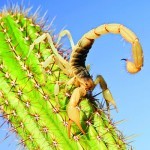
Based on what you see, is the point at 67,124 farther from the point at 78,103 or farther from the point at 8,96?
the point at 8,96

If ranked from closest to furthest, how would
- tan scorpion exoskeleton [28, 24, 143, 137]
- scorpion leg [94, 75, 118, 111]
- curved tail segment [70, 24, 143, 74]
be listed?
curved tail segment [70, 24, 143, 74], tan scorpion exoskeleton [28, 24, 143, 137], scorpion leg [94, 75, 118, 111]

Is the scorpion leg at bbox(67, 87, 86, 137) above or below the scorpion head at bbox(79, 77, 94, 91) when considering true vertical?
below

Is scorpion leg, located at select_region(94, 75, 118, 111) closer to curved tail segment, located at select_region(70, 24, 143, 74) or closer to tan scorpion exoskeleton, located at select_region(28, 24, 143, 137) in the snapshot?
tan scorpion exoskeleton, located at select_region(28, 24, 143, 137)

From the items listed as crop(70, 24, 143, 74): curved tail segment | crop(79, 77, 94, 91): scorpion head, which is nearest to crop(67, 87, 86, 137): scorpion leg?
crop(79, 77, 94, 91): scorpion head

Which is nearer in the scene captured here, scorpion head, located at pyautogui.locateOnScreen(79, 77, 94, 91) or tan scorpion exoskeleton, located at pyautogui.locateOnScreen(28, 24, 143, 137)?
tan scorpion exoskeleton, located at pyautogui.locateOnScreen(28, 24, 143, 137)

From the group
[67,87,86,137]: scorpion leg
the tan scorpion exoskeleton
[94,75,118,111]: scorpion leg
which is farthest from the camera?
[94,75,118,111]: scorpion leg

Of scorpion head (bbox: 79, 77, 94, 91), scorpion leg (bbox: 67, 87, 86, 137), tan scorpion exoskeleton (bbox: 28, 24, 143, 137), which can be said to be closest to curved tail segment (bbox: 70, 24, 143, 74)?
tan scorpion exoskeleton (bbox: 28, 24, 143, 137)
